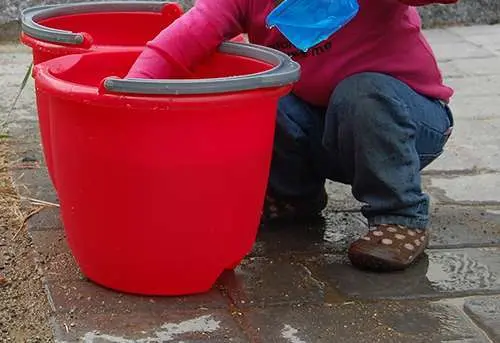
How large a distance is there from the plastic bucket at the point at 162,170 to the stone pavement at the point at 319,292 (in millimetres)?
67

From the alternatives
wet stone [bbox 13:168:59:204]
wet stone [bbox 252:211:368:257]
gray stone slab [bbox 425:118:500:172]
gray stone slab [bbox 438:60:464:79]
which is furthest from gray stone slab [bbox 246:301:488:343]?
gray stone slab [bbox 438:60:464:79]

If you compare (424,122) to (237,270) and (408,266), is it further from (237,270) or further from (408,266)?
(237,270)

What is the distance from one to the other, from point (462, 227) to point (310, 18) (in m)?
0.66

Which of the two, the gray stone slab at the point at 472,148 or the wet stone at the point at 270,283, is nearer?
the wet stone at the point at 270,283

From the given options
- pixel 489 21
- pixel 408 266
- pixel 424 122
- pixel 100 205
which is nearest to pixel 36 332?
pixel 100 205

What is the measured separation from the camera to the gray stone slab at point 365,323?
146 centimetres

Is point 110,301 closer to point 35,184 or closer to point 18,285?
point 18,285

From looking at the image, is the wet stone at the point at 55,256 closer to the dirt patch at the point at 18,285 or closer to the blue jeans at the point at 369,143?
the dirt patch at the point at 18,285

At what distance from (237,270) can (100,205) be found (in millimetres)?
317

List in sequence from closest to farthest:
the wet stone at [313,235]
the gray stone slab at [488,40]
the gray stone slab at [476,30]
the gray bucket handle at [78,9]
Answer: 1. the wet stone at [313,235]
2. the gray bucket handle at [78,9]
3. the gray stone slab at [488,40]
4. the gray stone slab at [476,30]

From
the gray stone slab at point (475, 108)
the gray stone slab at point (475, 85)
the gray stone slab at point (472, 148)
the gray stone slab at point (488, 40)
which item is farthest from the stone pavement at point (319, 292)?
the gray stone slab at point (488, 40)

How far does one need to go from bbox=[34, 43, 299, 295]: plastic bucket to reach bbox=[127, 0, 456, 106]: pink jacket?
0.14m

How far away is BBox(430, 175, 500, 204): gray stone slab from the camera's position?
213cm

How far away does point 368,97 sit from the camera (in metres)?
1.70
